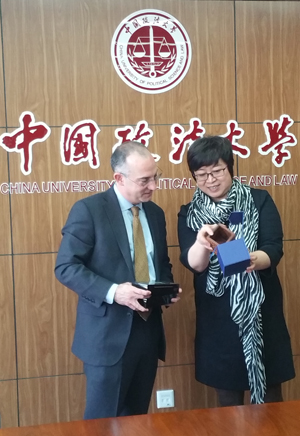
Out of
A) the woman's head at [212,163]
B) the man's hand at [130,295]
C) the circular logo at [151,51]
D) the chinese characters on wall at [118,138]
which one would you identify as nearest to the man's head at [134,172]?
the woman's head at [212,163]

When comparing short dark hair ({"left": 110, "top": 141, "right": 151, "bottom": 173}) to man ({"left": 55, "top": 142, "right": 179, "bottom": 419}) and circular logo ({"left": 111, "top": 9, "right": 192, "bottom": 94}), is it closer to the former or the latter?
man ({"left": 55, "top": 142, "right": 179, "bottom": 419})

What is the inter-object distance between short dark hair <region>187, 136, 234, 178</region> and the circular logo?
37.1 inches

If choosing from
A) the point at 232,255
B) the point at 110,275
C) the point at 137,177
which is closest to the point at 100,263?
the point at 110,275

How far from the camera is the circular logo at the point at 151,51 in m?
3.36

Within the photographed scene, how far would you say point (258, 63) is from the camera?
351 cm

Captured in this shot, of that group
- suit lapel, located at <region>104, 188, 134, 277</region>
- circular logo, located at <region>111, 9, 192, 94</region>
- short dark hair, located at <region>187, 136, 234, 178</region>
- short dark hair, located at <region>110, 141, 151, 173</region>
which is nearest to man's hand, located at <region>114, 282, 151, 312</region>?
suit lapel, located at <region>104, 188, 134, 277</region>

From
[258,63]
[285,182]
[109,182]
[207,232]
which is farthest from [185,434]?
[258,63]

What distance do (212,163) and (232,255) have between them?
1.67ft

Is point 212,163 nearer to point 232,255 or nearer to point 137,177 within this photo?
point 137,177

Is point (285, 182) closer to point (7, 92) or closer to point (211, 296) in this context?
point (211, 296)

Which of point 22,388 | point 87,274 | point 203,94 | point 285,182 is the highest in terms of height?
point 203,94

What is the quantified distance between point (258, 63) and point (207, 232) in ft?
5.29

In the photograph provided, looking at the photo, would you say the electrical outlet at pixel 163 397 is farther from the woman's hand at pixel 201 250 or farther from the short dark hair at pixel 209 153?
the short dark hair at pixel 209 153

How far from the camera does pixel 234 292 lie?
2621 mm
